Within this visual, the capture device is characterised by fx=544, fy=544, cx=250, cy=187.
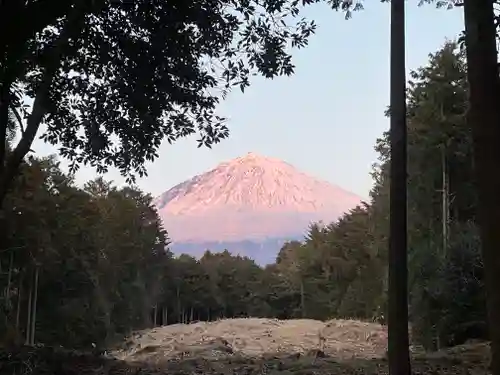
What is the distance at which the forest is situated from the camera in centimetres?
1045

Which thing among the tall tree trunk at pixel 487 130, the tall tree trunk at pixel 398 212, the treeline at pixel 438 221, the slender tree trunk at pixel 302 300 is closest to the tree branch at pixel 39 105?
the tall tree trunk at pixel 398 212

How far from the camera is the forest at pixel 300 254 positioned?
1045 cm

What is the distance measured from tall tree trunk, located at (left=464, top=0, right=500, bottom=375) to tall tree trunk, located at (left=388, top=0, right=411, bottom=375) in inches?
87.4

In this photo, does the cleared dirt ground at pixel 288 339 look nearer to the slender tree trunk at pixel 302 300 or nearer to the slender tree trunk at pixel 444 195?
the slender tree trunk at pixel 444 195

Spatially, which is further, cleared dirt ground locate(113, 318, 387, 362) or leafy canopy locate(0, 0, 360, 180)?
cleared dirt ground locate(113, 318, 387, 362)

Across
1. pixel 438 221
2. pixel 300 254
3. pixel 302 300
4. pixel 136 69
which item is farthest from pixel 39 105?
pixel 302 300

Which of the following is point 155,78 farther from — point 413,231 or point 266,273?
point 266,273

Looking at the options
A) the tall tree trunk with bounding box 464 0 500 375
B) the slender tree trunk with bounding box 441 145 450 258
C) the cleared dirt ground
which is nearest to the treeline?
the slender tree trunk with bounding box 441 145 450 258

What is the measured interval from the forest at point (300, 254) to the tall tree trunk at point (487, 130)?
3.21 ft

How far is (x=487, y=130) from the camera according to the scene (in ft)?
7.28

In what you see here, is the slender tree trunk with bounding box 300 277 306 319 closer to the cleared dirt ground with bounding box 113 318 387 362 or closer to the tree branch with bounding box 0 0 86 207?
the cleared dirt ground with bounding box 113 318 387 362

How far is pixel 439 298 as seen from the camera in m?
10.1

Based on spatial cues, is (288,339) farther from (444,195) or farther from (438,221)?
(444,195)

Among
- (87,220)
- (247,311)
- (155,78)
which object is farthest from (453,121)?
(247,311)
